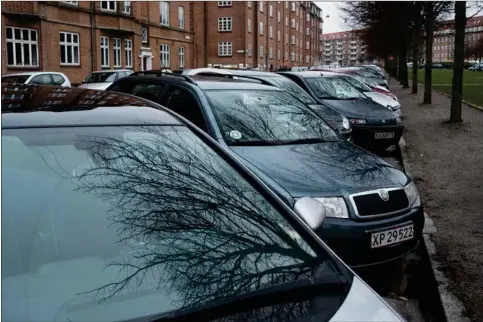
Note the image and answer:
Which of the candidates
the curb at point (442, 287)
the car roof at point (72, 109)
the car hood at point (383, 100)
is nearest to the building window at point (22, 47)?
the car hood at point (383, 100)

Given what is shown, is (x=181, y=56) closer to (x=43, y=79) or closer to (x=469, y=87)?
(x=469, y=87)

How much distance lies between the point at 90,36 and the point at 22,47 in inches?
258

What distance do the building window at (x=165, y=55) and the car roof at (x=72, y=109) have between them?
4471 cm

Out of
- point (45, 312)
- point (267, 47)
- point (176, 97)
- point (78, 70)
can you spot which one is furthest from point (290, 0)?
point (45, 312)

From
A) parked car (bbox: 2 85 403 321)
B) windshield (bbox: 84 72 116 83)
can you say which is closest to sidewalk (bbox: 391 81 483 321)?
parked car (bbox: 2 85 403 321)

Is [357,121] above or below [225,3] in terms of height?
below

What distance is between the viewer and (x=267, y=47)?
71.5m

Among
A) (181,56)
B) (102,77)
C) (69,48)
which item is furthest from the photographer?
(181,56)

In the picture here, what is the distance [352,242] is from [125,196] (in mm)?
2695

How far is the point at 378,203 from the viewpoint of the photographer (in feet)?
16.2

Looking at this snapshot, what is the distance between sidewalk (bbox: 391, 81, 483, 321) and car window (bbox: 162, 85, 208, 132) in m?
2.86

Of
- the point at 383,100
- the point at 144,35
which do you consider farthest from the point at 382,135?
the point at 144,35

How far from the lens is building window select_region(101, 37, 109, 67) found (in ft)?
124

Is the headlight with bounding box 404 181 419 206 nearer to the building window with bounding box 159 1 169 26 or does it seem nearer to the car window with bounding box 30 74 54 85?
the car window with bounding box 30 74 54 85
